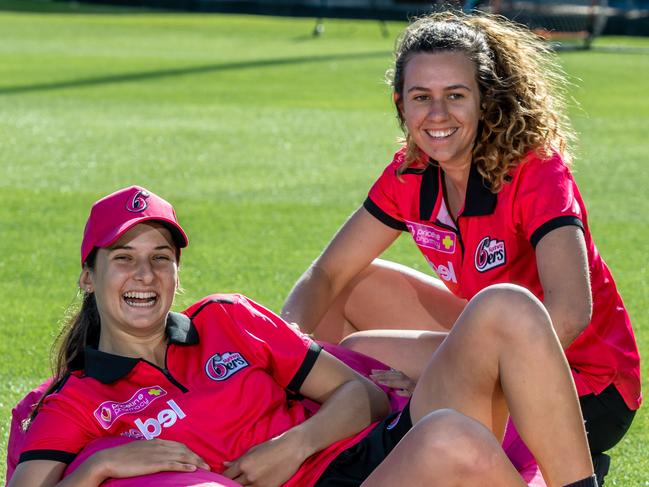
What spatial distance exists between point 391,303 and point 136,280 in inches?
59.4

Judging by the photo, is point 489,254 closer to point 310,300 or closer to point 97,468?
point 310,300

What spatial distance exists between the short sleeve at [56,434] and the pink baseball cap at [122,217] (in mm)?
445

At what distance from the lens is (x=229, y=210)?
30.1 feet

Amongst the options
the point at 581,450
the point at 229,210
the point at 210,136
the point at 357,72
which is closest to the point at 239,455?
the point at 581,450

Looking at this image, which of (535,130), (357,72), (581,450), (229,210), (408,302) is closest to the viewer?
(581,450)

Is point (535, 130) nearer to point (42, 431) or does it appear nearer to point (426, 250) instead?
point (426, 250)

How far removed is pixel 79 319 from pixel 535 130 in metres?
1.56

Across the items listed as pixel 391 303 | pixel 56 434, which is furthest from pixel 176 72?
pixel 56 434

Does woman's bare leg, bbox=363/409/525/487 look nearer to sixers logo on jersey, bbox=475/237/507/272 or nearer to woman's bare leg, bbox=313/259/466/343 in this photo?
sixers logo on jersey, bbox=475/237/507/272

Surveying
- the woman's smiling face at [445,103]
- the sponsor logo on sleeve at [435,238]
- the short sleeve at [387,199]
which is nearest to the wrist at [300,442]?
the sponsor logo on sleeve at [435,238]

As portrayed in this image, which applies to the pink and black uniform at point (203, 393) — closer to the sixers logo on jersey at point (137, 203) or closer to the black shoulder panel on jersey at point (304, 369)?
the black shoulder panel on jersey at point (304, 369)

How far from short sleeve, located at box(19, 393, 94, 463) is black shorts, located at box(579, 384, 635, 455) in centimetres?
146

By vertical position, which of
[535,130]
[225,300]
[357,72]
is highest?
[535,130]

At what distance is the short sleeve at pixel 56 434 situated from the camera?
341 centimetres
